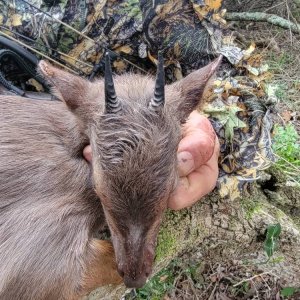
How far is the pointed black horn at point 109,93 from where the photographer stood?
2.38 m

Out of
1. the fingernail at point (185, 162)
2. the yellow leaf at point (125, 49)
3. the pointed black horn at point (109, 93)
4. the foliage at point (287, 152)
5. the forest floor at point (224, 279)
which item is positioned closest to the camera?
the pointed black horn at point (109, 93)

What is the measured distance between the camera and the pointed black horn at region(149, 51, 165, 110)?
2.40 metres

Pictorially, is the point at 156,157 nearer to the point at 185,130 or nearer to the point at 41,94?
the point at 185,130

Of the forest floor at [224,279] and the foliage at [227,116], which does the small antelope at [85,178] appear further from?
the forest floor at [224,279]

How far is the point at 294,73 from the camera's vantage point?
7719mm

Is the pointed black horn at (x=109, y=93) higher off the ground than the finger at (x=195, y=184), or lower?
higher

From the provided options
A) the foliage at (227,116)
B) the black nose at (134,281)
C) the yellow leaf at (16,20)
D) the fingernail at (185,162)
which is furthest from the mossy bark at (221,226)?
the yellow leaf at (16,20)

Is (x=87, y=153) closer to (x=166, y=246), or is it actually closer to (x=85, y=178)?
(x=85, y=178)

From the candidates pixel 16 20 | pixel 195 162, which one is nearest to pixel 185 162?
pixel 195 162

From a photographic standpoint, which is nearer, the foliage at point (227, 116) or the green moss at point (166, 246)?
the foliage at point (227, 116)

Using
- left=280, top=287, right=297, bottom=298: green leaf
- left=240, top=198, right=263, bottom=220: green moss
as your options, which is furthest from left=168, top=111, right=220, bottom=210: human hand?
left=280, top=287, right=297, bottom=298: green leaf

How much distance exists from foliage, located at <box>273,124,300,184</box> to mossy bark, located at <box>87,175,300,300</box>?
0.32 metres

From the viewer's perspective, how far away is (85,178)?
9.80 ft

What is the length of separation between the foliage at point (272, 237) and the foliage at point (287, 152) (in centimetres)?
47
